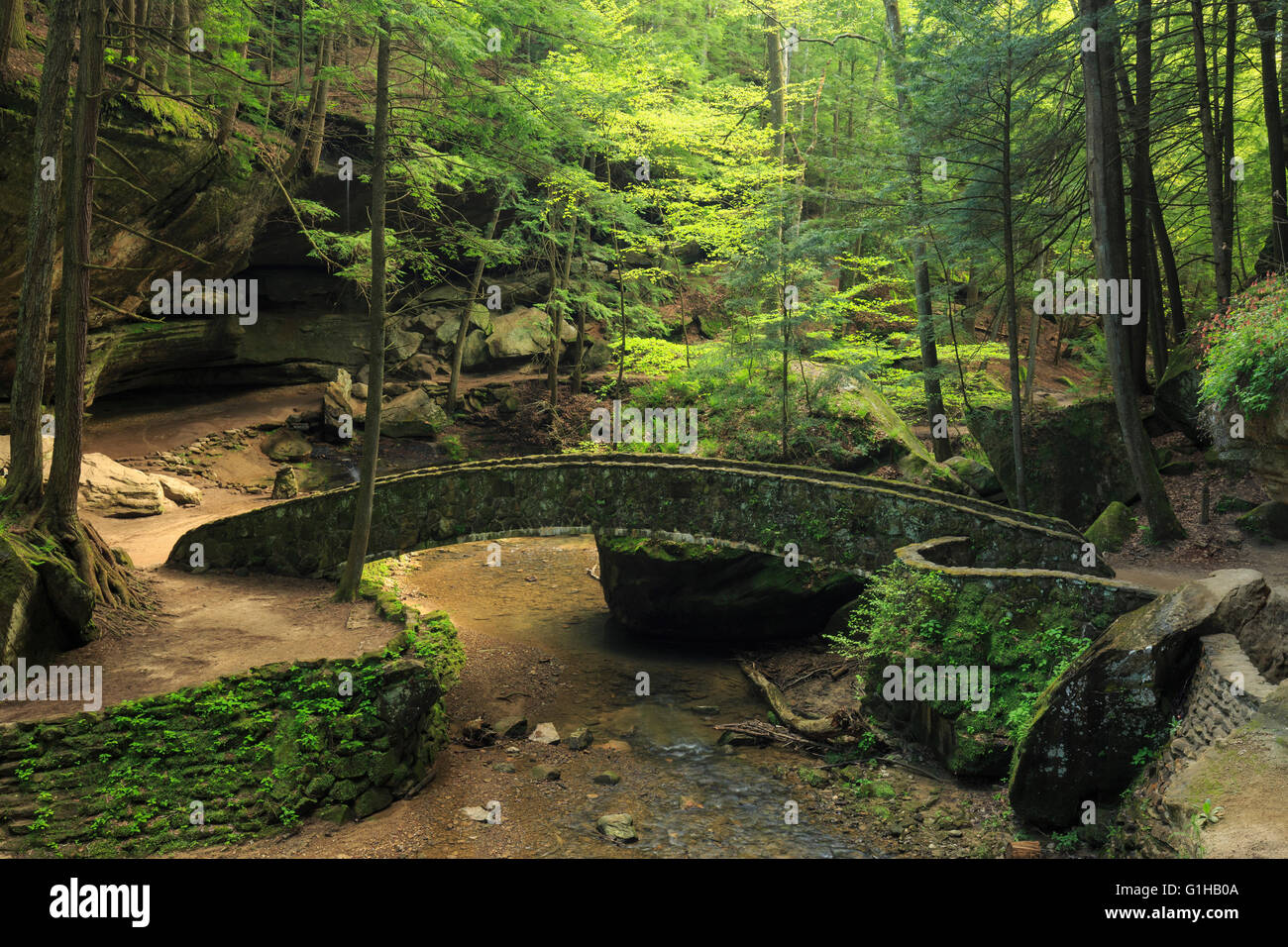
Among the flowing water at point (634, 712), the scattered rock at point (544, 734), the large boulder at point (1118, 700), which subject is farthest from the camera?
the scattered rock at point (544, 734)

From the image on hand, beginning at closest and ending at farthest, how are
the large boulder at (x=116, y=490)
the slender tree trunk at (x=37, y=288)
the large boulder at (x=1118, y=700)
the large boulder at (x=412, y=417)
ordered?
the large boulder at (x=1118, y=700) → the slender tree trunk at (x=37, y=288) → the large boulder at (x=116, y=490) → the large boulder at (x=412, y=417)

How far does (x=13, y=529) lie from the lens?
406 inches

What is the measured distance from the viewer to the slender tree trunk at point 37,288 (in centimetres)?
1046

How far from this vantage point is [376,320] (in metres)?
12.4

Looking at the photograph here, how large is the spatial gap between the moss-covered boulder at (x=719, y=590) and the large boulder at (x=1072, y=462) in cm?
459

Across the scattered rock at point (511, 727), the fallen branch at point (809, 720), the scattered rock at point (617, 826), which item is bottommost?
the scattered rock at point (617, 826)

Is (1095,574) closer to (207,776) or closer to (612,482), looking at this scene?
(612,482)

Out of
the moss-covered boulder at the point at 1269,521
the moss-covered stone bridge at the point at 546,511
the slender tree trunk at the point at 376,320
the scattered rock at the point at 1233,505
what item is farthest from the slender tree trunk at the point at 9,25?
the scattered rock at the point at 1233,505

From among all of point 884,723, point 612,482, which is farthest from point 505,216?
point 884,723

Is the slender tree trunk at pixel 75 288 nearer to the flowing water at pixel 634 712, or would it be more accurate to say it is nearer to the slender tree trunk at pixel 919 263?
the flowing water at pixel 634 712

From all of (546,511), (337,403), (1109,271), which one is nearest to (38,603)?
(546,511)

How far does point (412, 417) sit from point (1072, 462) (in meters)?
17.6

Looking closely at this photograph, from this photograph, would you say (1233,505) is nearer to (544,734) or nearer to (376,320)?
(544,734)

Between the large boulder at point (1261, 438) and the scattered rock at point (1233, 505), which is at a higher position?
the large boulder at point (1261, 438)
